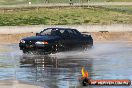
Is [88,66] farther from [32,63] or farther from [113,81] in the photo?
[113,81]

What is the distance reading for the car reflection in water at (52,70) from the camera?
1723 centimetres

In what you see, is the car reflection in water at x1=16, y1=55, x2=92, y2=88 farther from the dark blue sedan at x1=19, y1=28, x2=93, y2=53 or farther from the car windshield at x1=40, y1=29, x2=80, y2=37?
the car windshield at x1=40, y1=29, x2=80, y2=37

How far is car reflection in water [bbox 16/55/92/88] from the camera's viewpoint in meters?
17.2

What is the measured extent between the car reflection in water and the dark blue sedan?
22.0 inches

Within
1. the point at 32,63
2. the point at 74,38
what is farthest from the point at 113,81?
the point at 74,38

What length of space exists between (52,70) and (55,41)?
8.01m

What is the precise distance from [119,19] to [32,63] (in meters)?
35.5

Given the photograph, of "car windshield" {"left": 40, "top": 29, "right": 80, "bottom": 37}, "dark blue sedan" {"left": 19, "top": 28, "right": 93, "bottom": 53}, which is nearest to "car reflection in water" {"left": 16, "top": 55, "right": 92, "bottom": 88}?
"dark blue sedan" {"left": 19, "top": 28, "right": 93, "bottom": 53}

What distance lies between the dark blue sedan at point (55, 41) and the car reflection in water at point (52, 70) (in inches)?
22.0

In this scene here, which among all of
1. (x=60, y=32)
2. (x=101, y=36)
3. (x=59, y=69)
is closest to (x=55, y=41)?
(x=60, y=32)

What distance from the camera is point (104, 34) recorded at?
46844 mm

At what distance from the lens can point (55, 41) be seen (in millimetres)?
28812

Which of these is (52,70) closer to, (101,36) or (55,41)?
(55,41)

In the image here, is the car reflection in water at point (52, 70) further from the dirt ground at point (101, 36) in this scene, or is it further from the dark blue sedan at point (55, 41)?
the dirt ground at point (101, 36)
